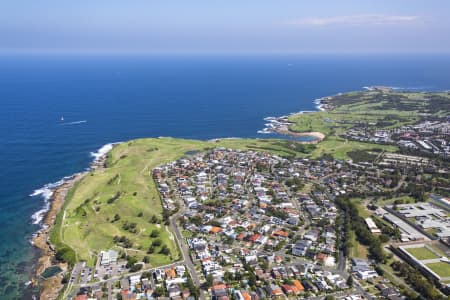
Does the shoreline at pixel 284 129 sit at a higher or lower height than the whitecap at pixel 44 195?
higher

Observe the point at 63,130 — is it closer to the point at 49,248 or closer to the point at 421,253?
the point at 49,248

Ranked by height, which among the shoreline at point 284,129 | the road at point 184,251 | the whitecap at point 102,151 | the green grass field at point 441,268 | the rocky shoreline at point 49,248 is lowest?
the rocky shoreline at point 49,248

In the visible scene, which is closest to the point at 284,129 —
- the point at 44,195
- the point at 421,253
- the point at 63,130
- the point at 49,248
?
the point at 63,130

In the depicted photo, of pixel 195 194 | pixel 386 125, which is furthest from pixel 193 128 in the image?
pixel 386 125

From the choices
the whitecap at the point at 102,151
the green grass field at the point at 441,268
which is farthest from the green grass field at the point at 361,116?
the whitecap at the point at 102,151

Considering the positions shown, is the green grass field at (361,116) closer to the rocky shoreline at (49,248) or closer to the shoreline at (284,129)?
the shoreline at (284,129)

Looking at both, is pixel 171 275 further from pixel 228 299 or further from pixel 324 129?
pixel 324 129
